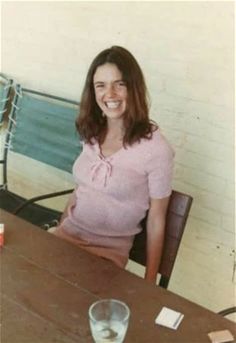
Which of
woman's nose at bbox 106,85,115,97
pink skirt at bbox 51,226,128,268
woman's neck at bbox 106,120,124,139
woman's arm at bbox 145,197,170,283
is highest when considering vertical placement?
woman's nose at bbox 106,85,115,97

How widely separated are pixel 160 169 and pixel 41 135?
3.97 ft

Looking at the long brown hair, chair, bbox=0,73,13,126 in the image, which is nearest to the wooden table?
the long brown hair

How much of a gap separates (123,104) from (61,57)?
1.04m

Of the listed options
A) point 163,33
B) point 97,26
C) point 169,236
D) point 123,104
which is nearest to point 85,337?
point 169,236

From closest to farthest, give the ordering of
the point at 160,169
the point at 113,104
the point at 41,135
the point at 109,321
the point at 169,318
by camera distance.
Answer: the point at 109,321 → the point at 169,318 → the point at 160,169 → the point at 113,104 → the point at 41,135

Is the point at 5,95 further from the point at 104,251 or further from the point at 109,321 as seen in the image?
the point at 109,321

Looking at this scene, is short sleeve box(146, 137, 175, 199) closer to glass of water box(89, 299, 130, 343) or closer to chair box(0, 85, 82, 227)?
glass of water box(89, 299, 130, 343)

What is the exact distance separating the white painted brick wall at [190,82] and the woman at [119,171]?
0.42 m

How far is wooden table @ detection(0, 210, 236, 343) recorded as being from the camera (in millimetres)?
1127

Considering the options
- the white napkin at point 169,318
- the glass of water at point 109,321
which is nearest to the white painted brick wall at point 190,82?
the white napkin at point 169,318

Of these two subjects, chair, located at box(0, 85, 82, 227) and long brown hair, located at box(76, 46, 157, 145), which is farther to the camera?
chair, located at box(0, 85, 82, 227)

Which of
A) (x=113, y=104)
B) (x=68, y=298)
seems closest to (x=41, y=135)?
(x=113, y=104)

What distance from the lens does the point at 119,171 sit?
69.4 inches

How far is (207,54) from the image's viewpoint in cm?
211
